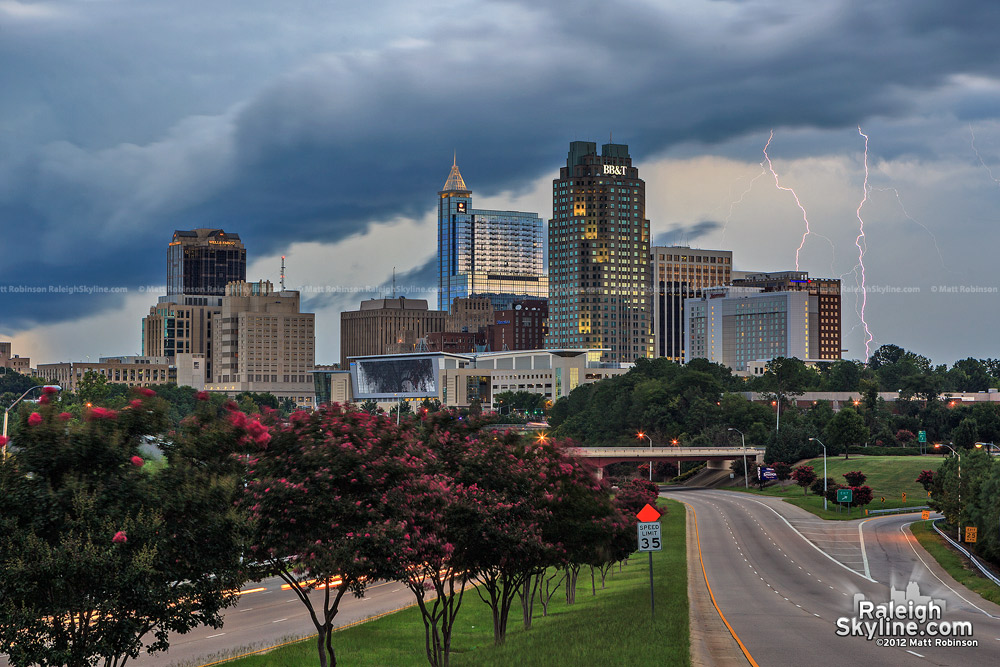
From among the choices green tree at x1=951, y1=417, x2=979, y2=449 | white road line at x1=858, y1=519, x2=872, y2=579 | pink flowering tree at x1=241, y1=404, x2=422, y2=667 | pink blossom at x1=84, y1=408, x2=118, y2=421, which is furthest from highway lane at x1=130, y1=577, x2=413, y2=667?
green tree at x1=951, y1=417, x2=979, y2=449

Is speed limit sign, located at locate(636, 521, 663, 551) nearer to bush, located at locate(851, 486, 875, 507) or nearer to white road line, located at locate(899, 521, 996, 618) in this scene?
white road line, located at locate(899, 521, 996, 618)

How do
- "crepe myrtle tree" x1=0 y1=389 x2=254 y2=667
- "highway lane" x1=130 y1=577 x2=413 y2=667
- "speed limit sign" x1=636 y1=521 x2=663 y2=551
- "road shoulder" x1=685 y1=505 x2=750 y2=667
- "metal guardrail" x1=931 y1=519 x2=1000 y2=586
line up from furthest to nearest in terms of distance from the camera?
"metal guardrail" x1=931 y1=519 x2=1000 y2=586 < "highway lane" x1=130 y1=577 x2=413 y2=667 < "speed limit sign" x1=636 y1=521 x2=663 y2=551 < "road shoulder" x1=685 y1=505 x2=750 y2=667 < "crepe myrtle tree" x1=0 y1=389 x2=254 y2=667

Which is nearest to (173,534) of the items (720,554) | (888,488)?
(720,554)

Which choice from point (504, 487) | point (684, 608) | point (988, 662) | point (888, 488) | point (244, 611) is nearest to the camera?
point (988, 662)

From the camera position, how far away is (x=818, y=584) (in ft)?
205

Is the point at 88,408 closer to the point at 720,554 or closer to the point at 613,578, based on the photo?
the point at 613,578

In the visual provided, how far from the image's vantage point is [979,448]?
89125 mm

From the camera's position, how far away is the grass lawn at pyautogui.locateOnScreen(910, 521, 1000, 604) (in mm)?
58897

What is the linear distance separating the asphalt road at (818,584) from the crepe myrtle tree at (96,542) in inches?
703

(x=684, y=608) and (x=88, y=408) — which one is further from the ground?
(x=88, y=408)

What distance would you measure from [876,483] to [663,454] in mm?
33970

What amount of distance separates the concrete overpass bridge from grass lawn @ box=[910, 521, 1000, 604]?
222ft

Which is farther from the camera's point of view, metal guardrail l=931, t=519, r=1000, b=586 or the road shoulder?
metal guardrail l=931, t=519, r=1000, b=586

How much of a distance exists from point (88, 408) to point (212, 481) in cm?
310
